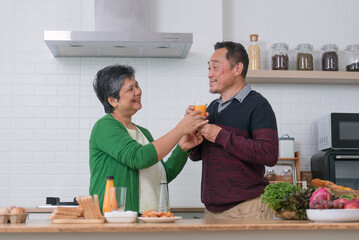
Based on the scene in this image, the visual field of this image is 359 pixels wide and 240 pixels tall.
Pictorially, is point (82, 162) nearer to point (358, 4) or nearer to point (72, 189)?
point (72, 189)

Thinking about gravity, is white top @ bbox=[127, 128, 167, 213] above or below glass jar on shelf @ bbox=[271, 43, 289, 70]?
below

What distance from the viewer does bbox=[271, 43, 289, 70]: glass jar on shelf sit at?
481cm

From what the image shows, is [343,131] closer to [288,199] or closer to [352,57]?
[352,57]

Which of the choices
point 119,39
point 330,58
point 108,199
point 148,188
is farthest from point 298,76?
point 108,199

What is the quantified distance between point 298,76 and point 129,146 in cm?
262

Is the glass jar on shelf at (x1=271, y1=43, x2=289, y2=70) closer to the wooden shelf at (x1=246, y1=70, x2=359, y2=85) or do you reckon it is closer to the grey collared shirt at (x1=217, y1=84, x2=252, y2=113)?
the wooden shelf at (x1=246, y1=70, x2=359, y2=85)

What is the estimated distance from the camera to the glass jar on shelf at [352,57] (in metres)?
4.92

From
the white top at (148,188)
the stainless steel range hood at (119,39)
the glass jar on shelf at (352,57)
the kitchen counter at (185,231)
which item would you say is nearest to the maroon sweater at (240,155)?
the white top at (148,188)

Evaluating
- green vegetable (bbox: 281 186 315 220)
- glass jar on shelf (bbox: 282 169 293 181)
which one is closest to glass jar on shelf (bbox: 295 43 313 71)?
glass jar on shelf (bbox: 282 169 293 181)

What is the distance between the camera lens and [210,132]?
262cm

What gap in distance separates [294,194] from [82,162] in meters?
2.55

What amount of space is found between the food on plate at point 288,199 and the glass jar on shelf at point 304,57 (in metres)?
2.65

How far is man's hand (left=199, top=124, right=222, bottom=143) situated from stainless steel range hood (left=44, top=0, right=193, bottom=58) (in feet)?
5.41

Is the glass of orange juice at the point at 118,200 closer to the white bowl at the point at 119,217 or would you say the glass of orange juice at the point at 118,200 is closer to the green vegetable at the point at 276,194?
the white bowl at the point at 119,217
